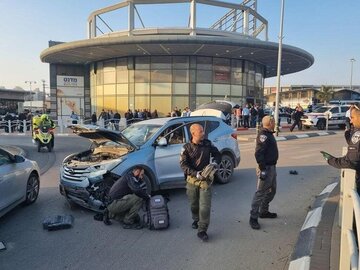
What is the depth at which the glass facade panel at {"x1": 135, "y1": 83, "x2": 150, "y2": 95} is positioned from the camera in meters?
32.6

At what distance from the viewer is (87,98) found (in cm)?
4044

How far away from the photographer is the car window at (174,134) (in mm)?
7434

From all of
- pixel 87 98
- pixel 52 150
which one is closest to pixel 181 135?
pixel 52 150

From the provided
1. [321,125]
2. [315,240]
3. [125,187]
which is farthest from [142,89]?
[315,240]

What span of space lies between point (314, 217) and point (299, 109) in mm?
20103

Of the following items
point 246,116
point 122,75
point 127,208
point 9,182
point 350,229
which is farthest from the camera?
point 122,75

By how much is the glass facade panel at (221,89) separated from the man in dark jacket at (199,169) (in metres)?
28.1

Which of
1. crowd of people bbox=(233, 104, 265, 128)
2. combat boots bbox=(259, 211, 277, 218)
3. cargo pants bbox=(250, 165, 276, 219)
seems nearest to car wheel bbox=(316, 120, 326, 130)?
crowd of people bbox=(233, 104, 265, 128)

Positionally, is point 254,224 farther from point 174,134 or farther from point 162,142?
point 174,134

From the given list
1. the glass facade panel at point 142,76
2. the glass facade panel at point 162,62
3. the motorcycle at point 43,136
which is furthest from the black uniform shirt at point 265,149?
the glass facade panel at point 142,76

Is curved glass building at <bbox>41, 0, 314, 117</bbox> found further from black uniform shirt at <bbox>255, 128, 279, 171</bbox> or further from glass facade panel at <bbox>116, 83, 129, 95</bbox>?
black uniform shirt at <bbox>255, 128, 279, 171</bbox>

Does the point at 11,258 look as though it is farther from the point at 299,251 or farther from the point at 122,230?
the point at 299,251

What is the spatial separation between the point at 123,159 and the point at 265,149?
8.21 ft

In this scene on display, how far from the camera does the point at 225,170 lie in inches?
342
